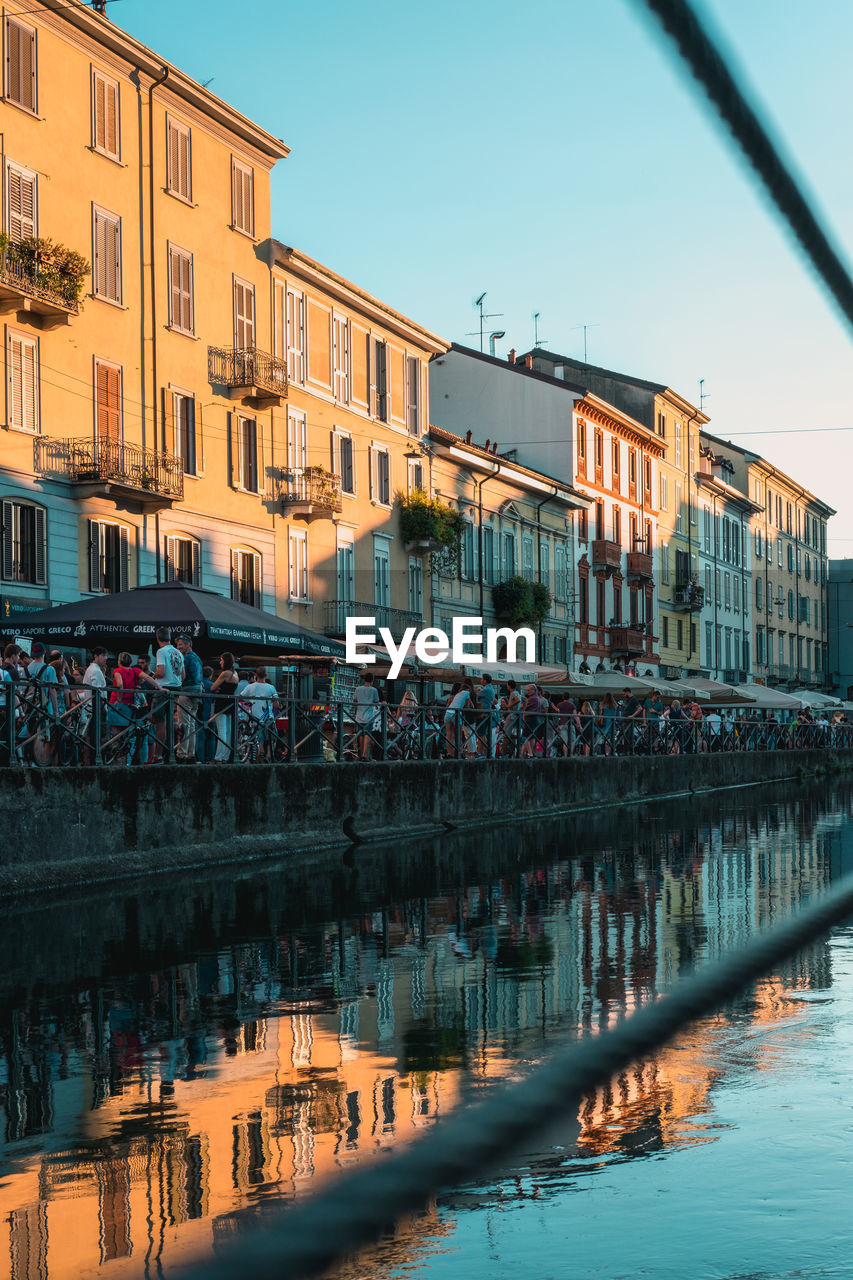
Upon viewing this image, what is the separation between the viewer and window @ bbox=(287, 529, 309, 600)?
39.1 meters

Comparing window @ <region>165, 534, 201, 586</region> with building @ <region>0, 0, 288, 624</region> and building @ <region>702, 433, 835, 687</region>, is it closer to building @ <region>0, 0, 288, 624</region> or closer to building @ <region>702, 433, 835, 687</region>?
building @ <region>0, 0, 288, 624</region>

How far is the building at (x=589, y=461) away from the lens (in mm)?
59656

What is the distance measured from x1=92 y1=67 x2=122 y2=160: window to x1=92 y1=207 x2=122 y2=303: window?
1.29m

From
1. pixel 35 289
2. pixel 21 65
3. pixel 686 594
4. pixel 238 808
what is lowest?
pixel 238 808

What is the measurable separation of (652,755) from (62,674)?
57.7 feet

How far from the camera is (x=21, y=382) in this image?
29.3 m

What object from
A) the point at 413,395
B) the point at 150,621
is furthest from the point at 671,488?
the point at 150,621

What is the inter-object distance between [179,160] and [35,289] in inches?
289

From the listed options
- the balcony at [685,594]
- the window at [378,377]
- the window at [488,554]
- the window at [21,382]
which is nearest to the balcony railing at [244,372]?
the window at [21,382]

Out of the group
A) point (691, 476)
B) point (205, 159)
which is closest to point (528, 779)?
point (205, 159)

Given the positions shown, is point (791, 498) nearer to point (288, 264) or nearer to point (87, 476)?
point (288, 264)

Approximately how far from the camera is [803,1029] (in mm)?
7969

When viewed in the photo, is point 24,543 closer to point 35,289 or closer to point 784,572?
point 35,289

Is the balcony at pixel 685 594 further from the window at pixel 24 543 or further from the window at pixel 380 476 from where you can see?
the window at pixel 24 543
